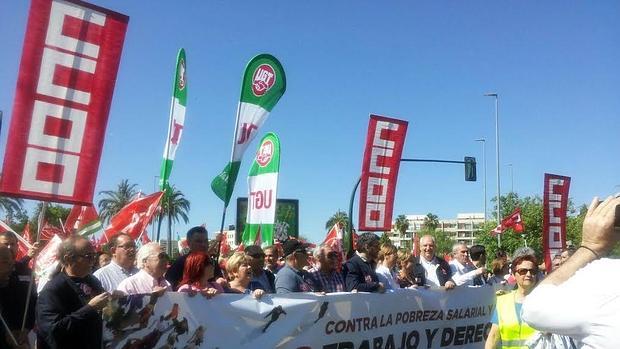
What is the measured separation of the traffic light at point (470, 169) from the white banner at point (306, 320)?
14.7 metres

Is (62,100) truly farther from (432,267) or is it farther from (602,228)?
(432,267)

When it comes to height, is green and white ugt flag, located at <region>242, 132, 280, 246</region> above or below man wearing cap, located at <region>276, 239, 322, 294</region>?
above

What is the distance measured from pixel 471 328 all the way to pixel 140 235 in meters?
5.46

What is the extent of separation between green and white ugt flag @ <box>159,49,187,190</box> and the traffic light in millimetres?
15891

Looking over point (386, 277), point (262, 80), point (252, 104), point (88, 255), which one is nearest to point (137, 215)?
point (252, 104)

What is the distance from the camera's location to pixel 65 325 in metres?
4.11

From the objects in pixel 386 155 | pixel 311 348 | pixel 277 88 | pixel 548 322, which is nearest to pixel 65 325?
pixel 311 348

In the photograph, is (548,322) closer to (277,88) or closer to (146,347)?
(146,347)

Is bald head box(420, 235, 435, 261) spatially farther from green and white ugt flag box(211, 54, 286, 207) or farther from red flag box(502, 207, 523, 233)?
red flag box(502, 207, 523, 233)

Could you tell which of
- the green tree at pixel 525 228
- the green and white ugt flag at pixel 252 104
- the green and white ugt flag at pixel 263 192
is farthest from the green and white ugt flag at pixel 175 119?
the green tree at pixel 525 228

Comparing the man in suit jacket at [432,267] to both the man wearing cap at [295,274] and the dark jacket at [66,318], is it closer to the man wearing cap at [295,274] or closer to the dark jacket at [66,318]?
the man wearing cap at [295,274]

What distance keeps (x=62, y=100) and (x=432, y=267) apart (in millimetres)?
5502

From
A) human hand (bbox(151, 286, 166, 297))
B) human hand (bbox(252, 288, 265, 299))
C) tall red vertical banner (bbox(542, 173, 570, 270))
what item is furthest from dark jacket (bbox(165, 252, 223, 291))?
tall red vertical banner (bbox(542, 173, 570, 270))

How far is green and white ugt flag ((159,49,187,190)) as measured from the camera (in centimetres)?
808
